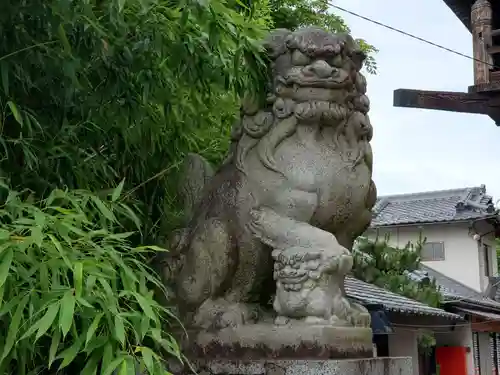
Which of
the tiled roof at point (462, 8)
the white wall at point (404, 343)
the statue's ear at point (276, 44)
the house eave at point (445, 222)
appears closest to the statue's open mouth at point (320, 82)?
the statue's ear at point (276, 44)

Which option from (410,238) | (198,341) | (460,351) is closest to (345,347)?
(198,341)

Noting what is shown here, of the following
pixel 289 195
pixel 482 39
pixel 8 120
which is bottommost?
pixel 289 195

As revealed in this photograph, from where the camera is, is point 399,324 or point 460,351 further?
point 460,351

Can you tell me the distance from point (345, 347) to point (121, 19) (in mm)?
1704

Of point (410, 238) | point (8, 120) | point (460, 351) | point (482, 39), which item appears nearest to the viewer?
point (8, 120)

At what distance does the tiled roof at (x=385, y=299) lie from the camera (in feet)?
29.6

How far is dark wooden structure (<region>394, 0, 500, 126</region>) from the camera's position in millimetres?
6789

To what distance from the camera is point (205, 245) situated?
3.18 m

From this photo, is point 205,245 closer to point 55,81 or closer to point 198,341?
point 198,341

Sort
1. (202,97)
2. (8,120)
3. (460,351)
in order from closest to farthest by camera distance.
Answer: (8,120) → (202,97) → (460,351)

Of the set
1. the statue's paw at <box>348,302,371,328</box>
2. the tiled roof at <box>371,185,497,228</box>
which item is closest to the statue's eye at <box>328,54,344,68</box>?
the statue's paw at <box>348,302,371,328</box>

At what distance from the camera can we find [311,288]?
288 cm

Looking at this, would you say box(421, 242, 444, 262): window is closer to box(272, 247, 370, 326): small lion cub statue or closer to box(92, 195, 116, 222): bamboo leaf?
box(272, 247, 370, 326): small lion cub statue

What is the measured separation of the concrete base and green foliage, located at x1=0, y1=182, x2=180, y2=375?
2.27 feet
